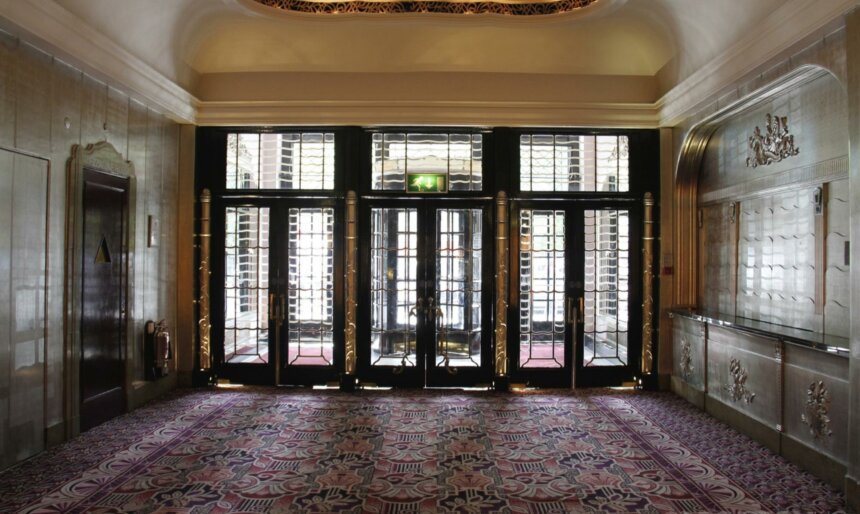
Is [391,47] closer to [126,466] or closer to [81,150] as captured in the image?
[81,150]

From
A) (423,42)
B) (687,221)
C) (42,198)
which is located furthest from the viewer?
(687,221)

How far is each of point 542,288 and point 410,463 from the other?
2.87m

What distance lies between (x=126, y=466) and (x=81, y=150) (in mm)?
2564

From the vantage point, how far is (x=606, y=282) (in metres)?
6.05

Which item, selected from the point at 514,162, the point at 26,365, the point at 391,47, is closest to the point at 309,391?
the point at 26,365

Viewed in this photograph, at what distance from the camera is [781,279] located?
4520 mm

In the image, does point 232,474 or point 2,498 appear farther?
point 232,474

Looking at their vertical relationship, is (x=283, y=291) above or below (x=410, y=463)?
above

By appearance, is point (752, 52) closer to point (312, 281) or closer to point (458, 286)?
point (458, 286)

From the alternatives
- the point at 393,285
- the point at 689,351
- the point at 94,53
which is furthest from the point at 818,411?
the point at 94,53

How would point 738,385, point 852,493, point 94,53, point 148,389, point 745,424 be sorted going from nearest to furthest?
point 852,493, point 94,53, point 745,424, point 738,385, point 148,389

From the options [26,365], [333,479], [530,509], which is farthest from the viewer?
[26,365]

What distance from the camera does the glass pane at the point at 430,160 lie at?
19.7 ft

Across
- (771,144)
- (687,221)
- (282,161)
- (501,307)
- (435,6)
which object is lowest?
(501,307)
